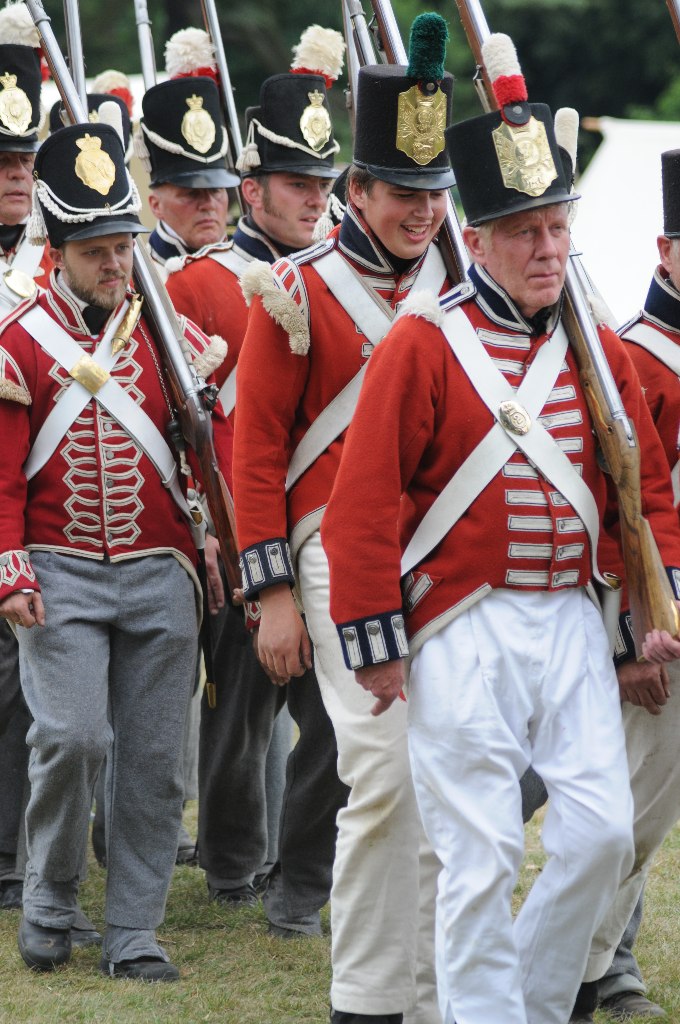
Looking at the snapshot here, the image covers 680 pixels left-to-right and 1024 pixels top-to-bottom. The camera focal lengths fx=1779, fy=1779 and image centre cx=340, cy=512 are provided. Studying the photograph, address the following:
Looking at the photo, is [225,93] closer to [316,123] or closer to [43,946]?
[316,123]

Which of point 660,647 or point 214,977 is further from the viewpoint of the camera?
point 214,977

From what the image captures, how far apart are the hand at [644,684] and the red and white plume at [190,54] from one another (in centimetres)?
360

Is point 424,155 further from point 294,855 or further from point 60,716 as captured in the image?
point 294,855

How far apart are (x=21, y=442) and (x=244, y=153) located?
1.41 m

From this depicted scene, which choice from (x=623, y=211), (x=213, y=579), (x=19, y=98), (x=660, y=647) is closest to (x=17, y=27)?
(x=19, y=98)

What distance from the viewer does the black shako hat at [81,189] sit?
4.80 metres

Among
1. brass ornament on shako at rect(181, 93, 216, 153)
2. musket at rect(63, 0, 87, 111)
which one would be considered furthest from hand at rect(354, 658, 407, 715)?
brass ornament on shako at rect(181, 93, 216, 153)

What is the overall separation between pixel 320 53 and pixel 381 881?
295 cm

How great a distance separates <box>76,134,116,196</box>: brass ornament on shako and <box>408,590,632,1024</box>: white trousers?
1.82 meters

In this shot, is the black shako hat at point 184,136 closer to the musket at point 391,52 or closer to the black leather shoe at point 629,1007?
the musket at point 391,52

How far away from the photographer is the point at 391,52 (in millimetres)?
4770

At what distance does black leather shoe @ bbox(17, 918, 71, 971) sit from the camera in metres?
4.85

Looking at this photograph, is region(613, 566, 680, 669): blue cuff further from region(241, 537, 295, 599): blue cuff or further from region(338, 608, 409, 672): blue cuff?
region(241, 537, 295, 599): blue cuff

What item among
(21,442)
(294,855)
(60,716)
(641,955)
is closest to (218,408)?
(21,442)
